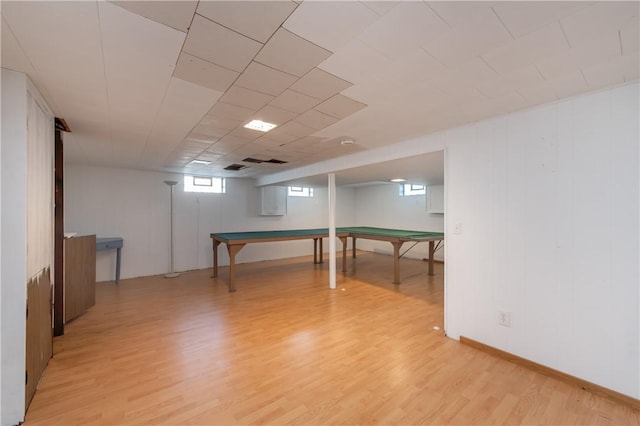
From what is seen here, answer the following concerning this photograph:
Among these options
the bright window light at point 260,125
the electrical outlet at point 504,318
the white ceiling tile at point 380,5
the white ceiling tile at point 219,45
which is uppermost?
Answer: the bright window light at point 260,125

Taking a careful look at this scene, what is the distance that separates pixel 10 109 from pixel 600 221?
13.3ft

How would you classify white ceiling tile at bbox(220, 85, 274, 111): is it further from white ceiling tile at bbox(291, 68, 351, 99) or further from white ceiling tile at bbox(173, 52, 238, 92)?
white ceiling tile at bbox(291, 68, 351, 99)

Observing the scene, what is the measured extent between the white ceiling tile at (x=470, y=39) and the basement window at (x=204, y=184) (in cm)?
606

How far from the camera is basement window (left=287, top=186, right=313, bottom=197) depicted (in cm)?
783

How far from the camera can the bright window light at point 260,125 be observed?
264 cm

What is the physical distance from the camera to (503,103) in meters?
2.13

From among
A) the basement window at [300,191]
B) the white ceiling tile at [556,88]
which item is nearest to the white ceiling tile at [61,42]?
the white ceiling tile at [556,88]

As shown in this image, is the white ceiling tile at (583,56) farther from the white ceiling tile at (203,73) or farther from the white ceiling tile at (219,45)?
the white ceiling tile at (203,73)

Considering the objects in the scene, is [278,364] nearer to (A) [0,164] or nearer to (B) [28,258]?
(B) [28,258]

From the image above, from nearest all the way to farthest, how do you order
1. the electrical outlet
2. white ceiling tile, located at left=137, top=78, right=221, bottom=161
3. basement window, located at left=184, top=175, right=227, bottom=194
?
white ceiling tile, located at left=137, top=78, right=221, bottom=161
the electrical outlet
basement window, located at left=184, top=175, right=227, bottom=194

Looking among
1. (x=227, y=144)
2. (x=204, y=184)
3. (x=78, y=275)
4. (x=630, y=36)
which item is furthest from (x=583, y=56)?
(x=204, y=184)

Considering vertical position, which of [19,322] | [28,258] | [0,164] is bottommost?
[19,322]

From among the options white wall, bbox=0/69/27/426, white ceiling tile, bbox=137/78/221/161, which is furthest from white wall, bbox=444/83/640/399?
white wall, bbox=0/69/27/426

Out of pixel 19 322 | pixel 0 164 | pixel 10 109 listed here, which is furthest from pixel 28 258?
pixel 10 109
